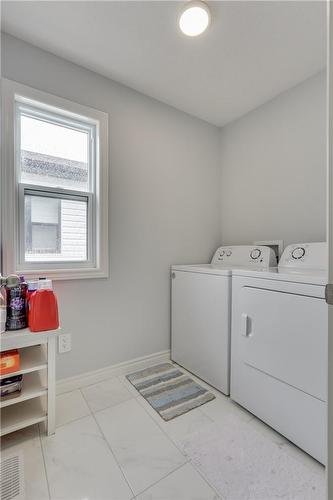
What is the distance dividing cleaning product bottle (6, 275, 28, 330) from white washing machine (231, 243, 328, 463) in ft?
4.13

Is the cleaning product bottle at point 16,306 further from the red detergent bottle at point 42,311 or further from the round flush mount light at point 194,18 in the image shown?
the round flush mount light at point 194,18

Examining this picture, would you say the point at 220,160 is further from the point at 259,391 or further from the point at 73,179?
the point at 259,391

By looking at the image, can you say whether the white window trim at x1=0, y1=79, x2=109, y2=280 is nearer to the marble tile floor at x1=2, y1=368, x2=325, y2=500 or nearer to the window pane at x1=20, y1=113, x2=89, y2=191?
the window pane at x1=20, y1=113, x2=89, y2=191

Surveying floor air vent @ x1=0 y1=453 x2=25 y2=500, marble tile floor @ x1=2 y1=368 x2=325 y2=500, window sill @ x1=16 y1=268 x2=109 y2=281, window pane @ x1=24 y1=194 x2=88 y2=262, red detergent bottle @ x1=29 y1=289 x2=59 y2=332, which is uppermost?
window pane @ x1=24 y1=194 x2=88 y2=262

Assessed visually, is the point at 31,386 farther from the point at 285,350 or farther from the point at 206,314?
the point at 285,350

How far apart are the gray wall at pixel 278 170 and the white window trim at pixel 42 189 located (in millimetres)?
1324

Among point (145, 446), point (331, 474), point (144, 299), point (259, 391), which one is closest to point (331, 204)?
point (331, 474)

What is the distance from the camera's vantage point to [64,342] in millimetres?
1666

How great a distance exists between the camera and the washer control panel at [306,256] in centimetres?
156

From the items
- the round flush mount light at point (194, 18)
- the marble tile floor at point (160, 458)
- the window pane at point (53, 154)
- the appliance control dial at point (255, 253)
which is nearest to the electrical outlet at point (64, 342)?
the marble tile floor at point (160, 458)

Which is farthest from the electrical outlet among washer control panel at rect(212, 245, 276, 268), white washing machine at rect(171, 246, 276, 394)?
washer control panel at rect(212, 245, 276, 268)

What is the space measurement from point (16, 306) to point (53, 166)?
1.01 metres

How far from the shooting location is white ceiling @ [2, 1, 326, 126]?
131 cm

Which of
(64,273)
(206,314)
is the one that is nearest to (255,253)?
(206,314)
